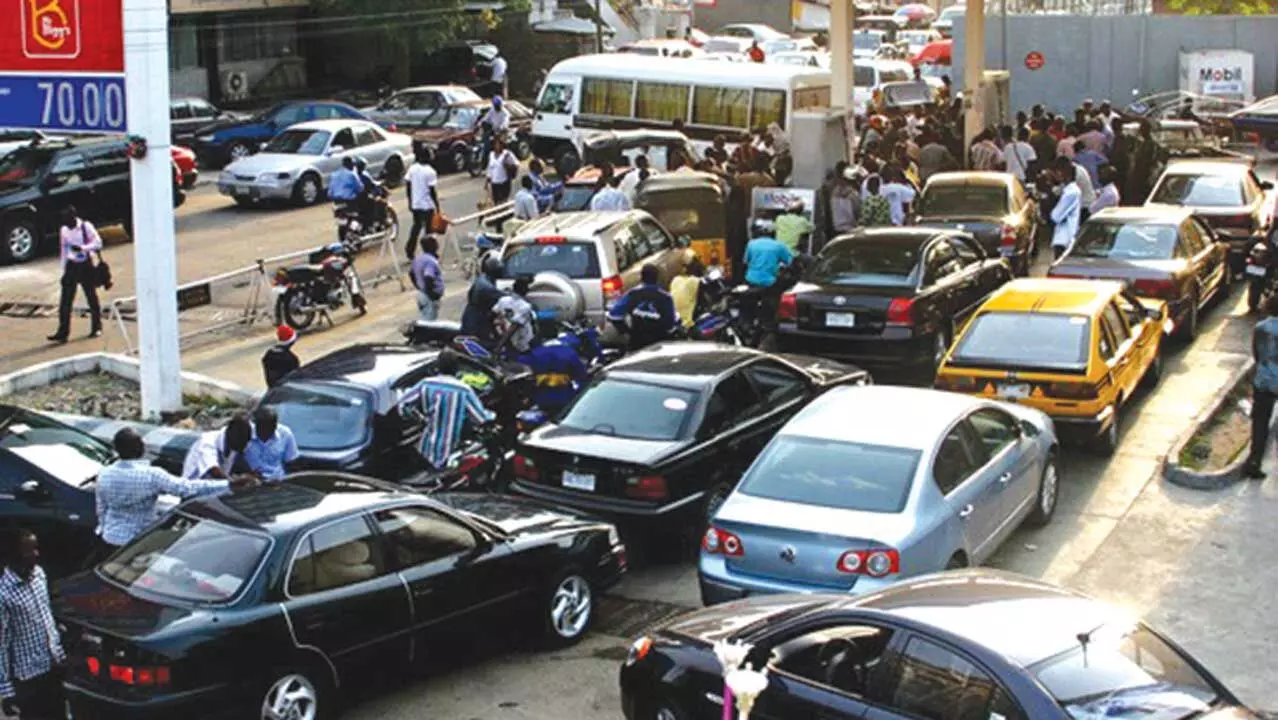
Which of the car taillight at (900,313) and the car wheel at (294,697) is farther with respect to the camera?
the car taillight at (900,313)

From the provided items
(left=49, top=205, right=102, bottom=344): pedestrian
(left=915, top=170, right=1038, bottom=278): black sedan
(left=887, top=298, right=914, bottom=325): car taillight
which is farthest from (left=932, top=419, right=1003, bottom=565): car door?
(left=49, top=205, right=102, bottom=344): pedestrian

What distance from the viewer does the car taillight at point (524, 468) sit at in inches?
527

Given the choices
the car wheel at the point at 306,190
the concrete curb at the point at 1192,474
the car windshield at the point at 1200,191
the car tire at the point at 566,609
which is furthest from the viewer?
the car wheel at the point at 306,190

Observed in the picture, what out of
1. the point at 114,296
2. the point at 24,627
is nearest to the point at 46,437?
the point at 24,627

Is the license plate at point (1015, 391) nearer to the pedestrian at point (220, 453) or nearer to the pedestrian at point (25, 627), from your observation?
the pedestrian at point (220, 453)

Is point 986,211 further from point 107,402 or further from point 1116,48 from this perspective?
point 1116,48

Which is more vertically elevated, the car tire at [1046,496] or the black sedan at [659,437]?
the black sedan at [659,437]

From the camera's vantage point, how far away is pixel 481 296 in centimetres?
1756

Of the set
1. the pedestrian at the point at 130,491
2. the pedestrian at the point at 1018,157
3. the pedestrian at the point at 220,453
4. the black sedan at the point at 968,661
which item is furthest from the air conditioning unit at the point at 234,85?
the black sedan at the point at 968,661

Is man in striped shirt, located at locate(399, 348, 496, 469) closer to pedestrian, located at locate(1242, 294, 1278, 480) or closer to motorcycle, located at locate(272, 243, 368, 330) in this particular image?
pedestrian, located at locate(1242, 294, 1278, 480)

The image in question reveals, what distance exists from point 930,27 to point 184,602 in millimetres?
56739

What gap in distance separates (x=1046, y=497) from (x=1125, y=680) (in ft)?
20.3

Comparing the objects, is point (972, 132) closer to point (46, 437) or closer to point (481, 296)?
point (481, 296)

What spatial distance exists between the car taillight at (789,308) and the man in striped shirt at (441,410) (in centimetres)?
479
